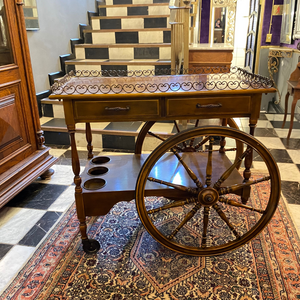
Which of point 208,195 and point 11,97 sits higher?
point 11,97

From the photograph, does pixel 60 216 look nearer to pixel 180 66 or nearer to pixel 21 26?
pixel 21 26

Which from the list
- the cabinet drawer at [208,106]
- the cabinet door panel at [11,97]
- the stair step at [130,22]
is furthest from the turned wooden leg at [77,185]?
the stair step at [130,22]

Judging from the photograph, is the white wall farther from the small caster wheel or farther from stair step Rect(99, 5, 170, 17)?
the small caster wheel

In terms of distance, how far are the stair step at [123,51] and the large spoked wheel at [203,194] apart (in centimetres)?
231

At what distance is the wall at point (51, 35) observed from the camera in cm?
324

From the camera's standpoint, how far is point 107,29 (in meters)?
4.35

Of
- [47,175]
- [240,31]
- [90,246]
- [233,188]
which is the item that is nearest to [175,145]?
[233,188]

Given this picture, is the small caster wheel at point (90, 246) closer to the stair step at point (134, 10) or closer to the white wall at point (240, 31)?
the stair step at point (134, 10)

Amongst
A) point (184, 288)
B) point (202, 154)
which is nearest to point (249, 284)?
point (184, 288)

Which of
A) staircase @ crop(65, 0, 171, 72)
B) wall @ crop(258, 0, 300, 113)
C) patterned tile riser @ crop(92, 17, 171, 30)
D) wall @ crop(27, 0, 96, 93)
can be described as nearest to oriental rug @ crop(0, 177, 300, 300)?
wall @ crop(27, 0, 96, 93)

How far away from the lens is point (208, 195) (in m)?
1.34

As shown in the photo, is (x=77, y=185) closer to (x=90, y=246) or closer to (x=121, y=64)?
(x=90, y=246)

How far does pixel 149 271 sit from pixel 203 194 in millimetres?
462

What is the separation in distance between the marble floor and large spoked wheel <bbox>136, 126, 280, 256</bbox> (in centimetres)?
41
